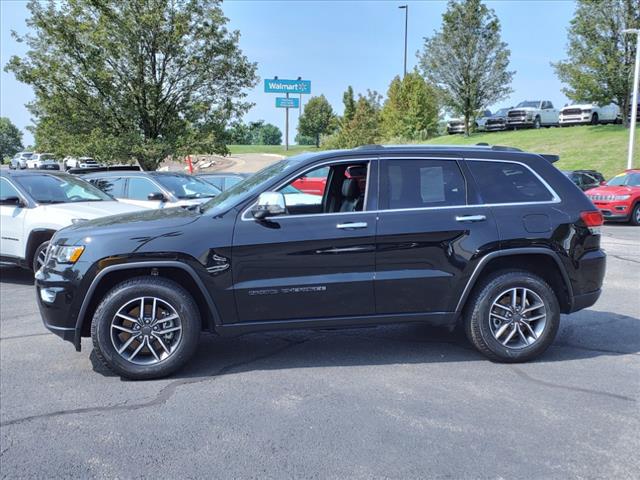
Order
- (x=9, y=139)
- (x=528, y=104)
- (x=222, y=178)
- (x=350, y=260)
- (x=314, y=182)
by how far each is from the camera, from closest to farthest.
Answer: (x=350, y=260)
(x=314, y=182)
(x=222, y=178)
(x=528, y=104)
(x=9, y=139)

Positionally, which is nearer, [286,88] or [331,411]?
[331,411]

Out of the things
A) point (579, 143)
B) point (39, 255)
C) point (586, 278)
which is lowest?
point (39, 255)

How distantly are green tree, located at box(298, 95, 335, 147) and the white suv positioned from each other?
183 feet

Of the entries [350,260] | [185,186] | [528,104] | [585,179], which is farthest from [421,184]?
[528,104]

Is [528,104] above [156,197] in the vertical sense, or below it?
above

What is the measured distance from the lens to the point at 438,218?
4.65 meters

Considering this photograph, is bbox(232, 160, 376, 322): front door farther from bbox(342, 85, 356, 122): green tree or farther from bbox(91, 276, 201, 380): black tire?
bbox(342, 85, 356, 122): green tree

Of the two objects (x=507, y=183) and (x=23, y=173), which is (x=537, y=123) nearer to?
(x=23, y=173)

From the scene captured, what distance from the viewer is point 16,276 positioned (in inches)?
362

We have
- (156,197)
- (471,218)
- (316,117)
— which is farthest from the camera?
(316,117)

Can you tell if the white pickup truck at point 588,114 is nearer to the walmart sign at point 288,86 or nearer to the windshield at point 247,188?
the walmart sign at point 288,86

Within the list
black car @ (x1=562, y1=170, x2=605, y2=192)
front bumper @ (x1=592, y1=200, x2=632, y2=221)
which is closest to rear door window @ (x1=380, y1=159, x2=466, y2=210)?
front bumper @ (x1=592, y1=200, x2=632, y2=221)

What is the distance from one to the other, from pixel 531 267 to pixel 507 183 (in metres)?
0.79

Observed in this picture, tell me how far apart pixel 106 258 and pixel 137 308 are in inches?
18.2
